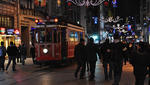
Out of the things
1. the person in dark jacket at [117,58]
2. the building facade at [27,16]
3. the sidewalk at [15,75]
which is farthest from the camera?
the building facade at [27,16]

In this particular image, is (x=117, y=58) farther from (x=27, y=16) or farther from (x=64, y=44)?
(x=27, y=16)

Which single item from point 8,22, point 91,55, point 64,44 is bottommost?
point 91,55

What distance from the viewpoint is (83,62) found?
12055mm

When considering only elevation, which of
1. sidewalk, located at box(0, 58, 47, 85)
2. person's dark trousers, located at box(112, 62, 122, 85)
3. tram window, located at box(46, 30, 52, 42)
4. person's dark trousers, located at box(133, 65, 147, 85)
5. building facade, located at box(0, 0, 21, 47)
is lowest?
sidewalk, located at box(0, 58, 47, 85)

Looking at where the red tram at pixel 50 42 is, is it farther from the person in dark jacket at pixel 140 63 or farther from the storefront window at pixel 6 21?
the person in dark jacket at pixel 140 63

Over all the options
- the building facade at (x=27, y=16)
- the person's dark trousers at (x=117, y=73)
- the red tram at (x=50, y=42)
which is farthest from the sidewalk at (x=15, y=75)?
the building facade at (x=27, y=16)

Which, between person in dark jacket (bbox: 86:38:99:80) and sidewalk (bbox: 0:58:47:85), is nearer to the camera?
person in dark jacket (bbox: 86:38:99:80)

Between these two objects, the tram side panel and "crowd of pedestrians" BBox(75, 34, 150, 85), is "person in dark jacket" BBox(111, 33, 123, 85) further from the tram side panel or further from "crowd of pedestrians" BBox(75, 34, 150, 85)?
the tram side panel

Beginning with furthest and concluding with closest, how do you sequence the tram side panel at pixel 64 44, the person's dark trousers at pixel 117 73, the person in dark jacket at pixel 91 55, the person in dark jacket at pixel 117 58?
the tram side panel at pixel 64 44
the person in dark jacket at pixel 91 55
the person in dark jacket at pixel 117 58
the person's dark trousers at pixel 117 73

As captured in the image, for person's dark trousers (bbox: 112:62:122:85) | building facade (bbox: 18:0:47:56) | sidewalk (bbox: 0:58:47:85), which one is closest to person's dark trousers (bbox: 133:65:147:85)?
person's dark trousers (bbox: 112:62:122:85)

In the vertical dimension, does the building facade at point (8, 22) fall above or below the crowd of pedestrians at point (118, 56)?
above

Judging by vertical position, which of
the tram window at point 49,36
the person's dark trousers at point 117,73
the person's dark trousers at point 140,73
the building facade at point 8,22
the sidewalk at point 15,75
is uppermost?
the building facade at point 8,22

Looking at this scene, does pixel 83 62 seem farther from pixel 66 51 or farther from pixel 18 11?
pixel 18 11

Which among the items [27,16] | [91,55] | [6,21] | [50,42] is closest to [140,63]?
[91,55]
